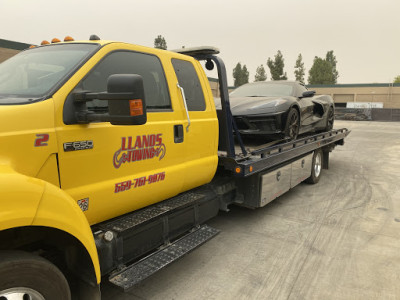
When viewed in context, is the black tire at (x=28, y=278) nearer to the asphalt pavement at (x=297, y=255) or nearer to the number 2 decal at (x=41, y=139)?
the number 2 decal at (x=41, y=139)

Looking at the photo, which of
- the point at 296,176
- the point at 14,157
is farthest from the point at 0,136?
the point at 296,176

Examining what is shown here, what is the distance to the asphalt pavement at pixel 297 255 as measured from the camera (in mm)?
3109

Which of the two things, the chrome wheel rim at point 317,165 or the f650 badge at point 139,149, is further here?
the chrome wheel rim at point 317,165

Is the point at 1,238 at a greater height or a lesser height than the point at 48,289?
greater

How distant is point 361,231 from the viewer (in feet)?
A: 15.1

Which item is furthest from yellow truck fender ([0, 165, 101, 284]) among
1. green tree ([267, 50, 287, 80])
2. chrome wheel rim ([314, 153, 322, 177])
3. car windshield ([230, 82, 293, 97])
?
green tree ([267, 50, 287, 80])

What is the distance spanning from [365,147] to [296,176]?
30.4ft

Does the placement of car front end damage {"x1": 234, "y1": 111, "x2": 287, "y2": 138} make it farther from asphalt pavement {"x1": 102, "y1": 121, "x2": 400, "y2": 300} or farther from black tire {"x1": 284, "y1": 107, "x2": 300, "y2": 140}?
asphalt pavement {"x1": 102, "y1": 121, "x2": 400, "y2": 300}

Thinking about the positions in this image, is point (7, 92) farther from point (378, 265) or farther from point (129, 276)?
point (378, 265)

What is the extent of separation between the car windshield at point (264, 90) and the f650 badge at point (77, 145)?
4.63 m

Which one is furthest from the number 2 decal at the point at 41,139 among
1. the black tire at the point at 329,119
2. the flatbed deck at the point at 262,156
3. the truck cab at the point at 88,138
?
the black tire at the point at 329,119

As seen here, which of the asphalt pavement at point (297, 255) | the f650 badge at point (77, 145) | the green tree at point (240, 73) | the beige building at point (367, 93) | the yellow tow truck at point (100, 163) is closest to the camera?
the yellow tow truck at point (100, 163)

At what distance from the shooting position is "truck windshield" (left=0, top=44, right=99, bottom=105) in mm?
2182

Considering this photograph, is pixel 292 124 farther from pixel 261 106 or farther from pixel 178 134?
pixel 178 134
